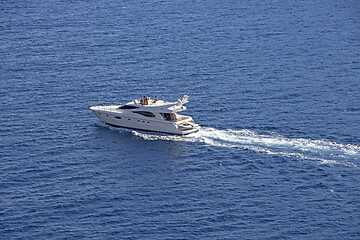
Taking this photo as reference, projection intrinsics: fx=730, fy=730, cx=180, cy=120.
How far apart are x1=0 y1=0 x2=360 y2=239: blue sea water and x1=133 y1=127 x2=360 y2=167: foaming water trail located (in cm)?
28

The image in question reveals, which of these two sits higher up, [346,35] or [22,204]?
[346,35]

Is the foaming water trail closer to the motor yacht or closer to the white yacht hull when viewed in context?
the white yacht hull

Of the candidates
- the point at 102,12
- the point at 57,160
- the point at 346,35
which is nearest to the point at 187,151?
the point at 57,160

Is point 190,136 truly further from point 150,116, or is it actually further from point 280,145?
point 280,145

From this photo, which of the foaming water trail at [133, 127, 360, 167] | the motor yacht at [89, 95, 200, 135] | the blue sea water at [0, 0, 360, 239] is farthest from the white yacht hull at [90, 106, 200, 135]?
the blue sea water at [0, 0, 360, 239]

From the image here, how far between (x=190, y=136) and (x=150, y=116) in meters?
7.48

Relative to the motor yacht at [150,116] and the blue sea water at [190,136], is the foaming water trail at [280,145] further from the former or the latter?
the motor yacht at [150,116]

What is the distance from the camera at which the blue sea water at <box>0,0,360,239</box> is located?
8425 cm

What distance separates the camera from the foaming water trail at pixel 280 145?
316 ft

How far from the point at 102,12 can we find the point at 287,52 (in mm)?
54182

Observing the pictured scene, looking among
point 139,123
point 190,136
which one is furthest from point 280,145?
point 139,123

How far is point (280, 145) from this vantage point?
100m

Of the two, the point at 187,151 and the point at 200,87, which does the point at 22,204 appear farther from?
the point at 200,87

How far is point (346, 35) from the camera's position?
→ 15150cm
